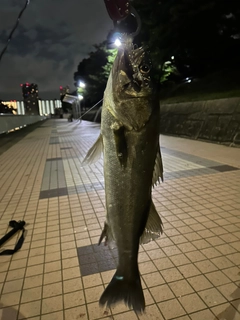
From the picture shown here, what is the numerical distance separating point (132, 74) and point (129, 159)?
21.0 inches

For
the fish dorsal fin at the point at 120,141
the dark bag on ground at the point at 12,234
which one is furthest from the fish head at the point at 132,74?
the dark bag on ground at the point at 12,234

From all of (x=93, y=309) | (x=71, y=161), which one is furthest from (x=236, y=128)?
(x=93, y=309)

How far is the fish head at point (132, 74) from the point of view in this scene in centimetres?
162

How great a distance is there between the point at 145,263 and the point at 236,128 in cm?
821

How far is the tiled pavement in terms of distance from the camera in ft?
8.14

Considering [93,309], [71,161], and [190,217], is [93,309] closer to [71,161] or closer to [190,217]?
[190,217]

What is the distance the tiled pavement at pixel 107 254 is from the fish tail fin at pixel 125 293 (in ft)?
2.03

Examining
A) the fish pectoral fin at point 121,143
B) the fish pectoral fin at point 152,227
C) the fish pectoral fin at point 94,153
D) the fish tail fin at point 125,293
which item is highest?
the fish pectoral fin at point 121,143

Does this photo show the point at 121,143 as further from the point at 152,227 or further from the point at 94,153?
the point at 152,227

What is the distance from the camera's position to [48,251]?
3.44m

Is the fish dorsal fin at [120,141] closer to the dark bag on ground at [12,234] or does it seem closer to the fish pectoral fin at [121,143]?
the fish pectoral fin at [121,143]

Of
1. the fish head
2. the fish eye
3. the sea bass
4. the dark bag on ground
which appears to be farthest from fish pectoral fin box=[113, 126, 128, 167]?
the dark bag on ground

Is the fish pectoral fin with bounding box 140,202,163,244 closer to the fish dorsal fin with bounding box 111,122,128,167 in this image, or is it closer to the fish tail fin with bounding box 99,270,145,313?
the fish tail fin with bounding box 99,270,145,313

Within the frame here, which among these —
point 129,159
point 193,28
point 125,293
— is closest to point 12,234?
point 125,293
